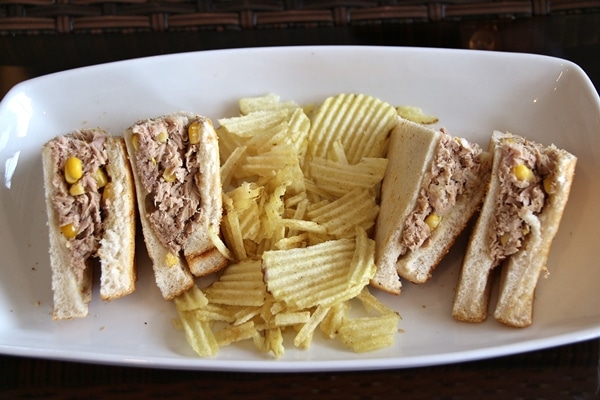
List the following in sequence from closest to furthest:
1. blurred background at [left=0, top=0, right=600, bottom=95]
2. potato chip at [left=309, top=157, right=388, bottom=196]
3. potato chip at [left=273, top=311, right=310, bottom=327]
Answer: potato chip at [left=273, top=311, right=310, bottom=327] → potato chip at [left=309, top=157, right=388, bottom=196] → blurred background at [left=0, top=0, right=600, bottom=95]

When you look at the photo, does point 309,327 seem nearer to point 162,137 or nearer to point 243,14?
point 162,137

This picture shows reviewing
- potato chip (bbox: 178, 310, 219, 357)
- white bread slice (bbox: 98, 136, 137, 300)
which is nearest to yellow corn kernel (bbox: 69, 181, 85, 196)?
white bread slice (bbox: 98, 136, 137, 300)

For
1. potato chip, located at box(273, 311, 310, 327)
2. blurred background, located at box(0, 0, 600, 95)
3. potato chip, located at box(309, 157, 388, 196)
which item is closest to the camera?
potato chip, located at box(273, 311, 310, 327)

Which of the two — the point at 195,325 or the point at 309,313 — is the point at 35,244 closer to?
the point at 195,325

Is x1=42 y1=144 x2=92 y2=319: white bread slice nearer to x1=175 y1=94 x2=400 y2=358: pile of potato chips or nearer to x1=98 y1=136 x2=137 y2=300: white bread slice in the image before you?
x1=98 y1=136 x2=137 y2=300: white bread slice

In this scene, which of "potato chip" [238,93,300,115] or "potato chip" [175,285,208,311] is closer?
"potato chip" [175,285,208,311]

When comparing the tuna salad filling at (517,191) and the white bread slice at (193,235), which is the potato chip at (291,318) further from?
the tuna salad filling at (517,191)

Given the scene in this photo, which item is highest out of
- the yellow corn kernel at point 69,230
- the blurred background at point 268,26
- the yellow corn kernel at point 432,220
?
the blurred background at point 268,26

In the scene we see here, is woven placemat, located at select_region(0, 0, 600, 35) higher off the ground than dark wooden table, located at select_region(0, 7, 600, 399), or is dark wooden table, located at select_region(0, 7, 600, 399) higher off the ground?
woven placemat, located at select_region(0, 0, 600, 35)

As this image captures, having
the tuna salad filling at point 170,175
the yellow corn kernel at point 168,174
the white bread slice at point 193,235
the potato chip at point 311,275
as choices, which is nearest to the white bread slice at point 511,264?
the potato chip at point 311,275
